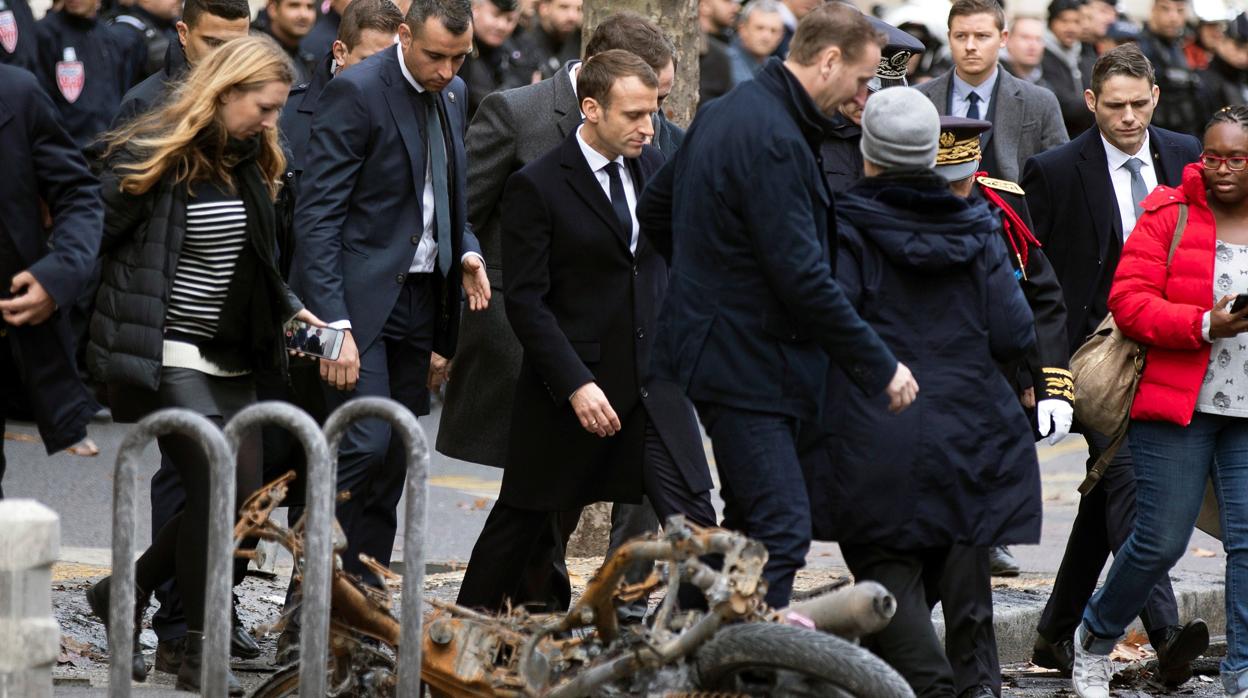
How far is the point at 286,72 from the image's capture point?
6.57 metres

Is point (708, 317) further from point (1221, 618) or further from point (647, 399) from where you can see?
point (1221, 618)

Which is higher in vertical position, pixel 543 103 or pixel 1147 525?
pixel 543 103

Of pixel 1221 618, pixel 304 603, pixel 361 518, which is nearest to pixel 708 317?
pixel 304 603

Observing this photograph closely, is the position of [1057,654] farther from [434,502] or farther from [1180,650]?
[434,502]

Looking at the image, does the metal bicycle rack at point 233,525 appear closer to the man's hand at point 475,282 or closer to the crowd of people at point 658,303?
the crowd of people at point 658,303

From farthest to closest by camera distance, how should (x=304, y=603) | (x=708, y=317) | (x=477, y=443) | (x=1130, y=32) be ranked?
(x=1130, y=32), (x=477, y=443), (x=708, y=317), (x=304, y=603)

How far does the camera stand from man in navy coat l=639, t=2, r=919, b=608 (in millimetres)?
5680

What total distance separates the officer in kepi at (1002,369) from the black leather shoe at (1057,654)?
104 centimetres

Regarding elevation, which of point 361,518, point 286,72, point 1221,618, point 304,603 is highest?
point 286,72

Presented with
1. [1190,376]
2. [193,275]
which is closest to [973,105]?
[1190,376]

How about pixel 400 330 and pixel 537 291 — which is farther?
pixel 400 330

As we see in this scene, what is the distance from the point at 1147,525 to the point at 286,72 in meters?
3.08

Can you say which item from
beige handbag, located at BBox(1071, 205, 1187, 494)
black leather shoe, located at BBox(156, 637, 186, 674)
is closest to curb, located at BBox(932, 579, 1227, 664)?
beige handbag, located at BBox(1071, 205, 1187, 494)

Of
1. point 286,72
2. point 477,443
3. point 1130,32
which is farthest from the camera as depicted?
point 1130,32
